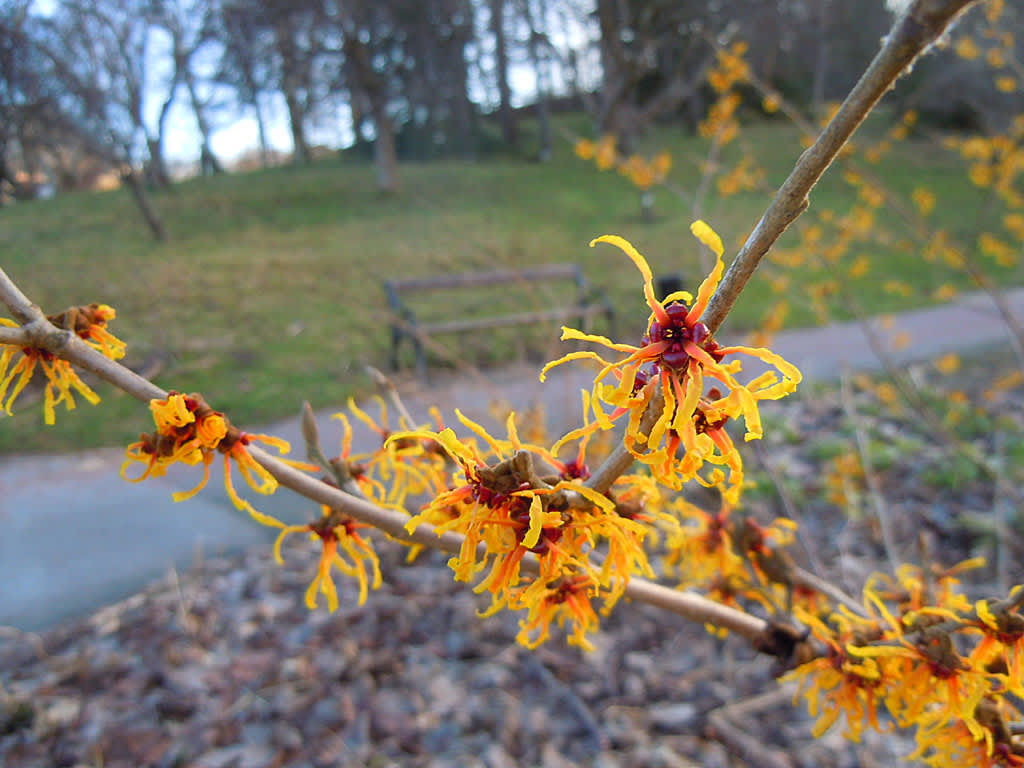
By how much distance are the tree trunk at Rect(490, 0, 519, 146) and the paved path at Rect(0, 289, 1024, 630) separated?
16.6 metres

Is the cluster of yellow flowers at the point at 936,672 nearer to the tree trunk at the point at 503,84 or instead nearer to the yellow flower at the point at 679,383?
the yellow flower at the point at 679,383

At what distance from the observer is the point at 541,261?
1065 centimetres

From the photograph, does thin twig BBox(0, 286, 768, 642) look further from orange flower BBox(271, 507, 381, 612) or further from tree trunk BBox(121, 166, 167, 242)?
tree trunk BBox(121, 166, 167, 242)

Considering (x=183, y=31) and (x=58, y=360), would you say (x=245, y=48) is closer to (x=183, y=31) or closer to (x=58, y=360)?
(x=183, y=31)

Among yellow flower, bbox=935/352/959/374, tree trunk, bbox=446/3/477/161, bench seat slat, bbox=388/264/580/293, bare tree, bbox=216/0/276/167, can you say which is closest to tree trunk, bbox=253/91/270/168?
bare tree, bbox=216/0/276/167

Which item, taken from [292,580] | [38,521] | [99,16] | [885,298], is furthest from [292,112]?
[292,580]

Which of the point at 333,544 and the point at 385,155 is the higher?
the point at 385,155

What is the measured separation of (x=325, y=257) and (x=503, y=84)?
44.7 feet

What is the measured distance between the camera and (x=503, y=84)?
21969 mm

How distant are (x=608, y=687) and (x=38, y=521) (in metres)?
3.37

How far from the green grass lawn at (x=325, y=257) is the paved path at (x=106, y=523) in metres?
0.56

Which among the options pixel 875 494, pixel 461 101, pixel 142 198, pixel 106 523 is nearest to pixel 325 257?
pixel 142 198

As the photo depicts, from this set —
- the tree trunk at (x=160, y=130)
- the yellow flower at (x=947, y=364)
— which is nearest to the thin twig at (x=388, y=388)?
the yellow flower at (x=947, y=364)

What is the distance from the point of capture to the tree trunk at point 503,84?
19.3 metres
